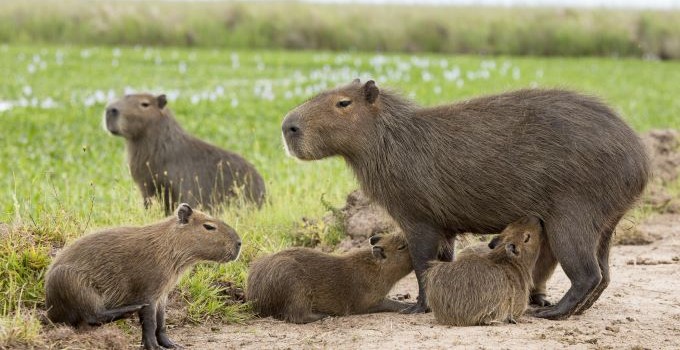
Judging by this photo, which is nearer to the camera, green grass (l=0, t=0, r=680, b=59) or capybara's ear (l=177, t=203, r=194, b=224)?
capybara's ear (l=177, t=203, r=194, b=224)

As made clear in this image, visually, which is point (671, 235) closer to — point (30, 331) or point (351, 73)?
point (30, 331)

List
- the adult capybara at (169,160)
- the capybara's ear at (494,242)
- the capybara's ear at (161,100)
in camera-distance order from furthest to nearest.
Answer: the capybara's ear at (161,100) < the adult capybara at (169,160) < the capybara's ear at (494,242)

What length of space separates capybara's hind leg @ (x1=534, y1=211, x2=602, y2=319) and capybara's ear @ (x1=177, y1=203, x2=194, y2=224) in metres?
2.09

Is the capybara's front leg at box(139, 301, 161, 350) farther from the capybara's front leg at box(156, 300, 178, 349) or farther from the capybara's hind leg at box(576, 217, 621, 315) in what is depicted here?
the capybara's hind leg at box(576, 217, 621, 315)

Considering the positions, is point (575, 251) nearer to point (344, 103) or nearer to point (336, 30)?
point (344, 103)

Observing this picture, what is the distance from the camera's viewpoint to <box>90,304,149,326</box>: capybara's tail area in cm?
545

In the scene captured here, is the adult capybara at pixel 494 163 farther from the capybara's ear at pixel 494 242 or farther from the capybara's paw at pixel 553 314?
the capybara's ear at pixel 494 242

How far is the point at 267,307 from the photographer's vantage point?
638 centimetres

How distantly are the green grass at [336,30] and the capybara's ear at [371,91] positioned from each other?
998 inches

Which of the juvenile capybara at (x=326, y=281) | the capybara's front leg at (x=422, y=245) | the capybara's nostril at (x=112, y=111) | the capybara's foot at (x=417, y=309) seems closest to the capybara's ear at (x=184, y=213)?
the juvenile capybara at (x=326, y=281)

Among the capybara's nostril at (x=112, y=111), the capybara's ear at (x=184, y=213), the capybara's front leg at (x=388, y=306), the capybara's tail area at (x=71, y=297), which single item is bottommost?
the capybara's front leg at (x=388, y=306)

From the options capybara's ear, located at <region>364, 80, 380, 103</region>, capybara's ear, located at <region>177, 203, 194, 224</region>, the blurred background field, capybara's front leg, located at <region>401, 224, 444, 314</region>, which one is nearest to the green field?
the blurred background field

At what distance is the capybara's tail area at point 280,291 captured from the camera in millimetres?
6316

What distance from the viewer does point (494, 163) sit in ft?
20.7
